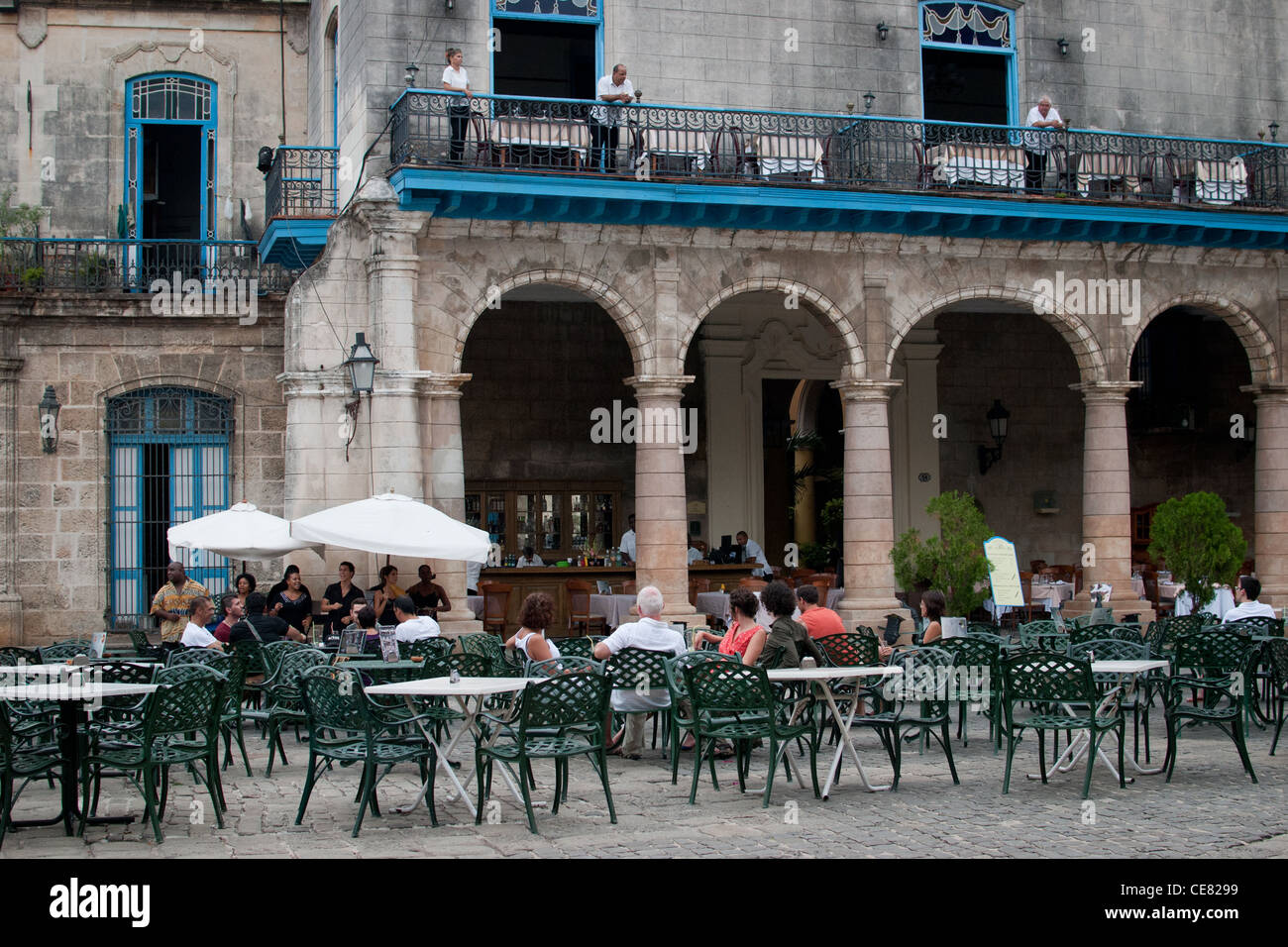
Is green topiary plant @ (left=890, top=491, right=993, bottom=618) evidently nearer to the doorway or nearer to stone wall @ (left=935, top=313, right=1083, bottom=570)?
the doorway

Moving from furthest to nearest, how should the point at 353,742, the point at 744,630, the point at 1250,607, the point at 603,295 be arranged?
the point at 603,295, the point at 1250,607, the point at 744,630, the point at 353,742

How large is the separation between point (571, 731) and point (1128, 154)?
45.3 feet

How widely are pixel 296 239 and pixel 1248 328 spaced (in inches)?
501

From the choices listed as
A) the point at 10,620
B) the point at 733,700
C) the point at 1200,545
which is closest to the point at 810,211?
the point at 1200,545

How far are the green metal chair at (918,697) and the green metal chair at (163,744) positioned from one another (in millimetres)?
3728

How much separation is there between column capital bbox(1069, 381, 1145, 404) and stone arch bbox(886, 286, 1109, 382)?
8 centimetres

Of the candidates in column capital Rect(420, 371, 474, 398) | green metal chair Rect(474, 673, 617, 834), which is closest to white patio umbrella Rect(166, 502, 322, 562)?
column capital Rect(420, 371, 474, 398)

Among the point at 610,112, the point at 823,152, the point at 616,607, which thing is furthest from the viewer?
the point at 616,607

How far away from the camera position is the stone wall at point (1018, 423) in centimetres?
2331

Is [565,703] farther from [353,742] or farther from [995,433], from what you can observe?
[995,433]

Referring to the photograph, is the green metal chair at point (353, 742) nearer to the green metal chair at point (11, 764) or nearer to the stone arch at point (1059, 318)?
the green metal chair at point (11, 764)

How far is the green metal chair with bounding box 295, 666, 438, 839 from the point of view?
7820mm

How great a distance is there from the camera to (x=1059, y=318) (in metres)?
18.7

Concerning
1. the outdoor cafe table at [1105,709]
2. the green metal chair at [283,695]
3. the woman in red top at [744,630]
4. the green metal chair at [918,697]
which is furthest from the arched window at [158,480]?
the outdoor cafe table at [1105,709]
